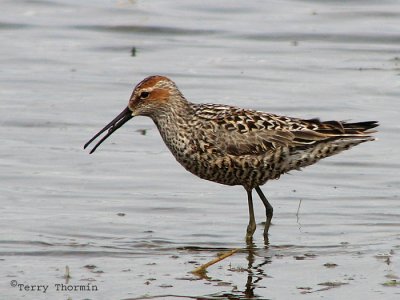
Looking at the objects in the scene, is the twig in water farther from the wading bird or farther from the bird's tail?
the bird's tail

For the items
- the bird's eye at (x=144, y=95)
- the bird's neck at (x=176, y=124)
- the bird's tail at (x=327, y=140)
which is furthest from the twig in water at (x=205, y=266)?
the bird's eye at (x=144, y=95)

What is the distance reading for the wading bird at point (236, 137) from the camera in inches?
456

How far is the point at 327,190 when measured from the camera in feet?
43.9

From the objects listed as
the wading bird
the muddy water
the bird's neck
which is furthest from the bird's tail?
the bird's neck

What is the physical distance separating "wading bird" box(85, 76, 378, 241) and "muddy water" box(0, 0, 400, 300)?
63 cm

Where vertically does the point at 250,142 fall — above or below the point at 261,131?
below

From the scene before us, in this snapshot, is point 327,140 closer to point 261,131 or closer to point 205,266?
point 261,131

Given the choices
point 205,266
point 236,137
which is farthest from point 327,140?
point 205,266

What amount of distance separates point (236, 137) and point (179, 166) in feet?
9.28

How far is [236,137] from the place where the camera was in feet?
38.2

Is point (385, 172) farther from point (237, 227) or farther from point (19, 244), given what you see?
point (19, 244)

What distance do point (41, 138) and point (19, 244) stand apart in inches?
169

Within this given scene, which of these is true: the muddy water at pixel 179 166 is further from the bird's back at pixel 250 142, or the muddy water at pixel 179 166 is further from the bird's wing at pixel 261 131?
the bird's wing at pixel 261 131

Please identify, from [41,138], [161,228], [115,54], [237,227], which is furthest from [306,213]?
[115,54]
